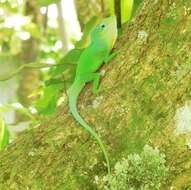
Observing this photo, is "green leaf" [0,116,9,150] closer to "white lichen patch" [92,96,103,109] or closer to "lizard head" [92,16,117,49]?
"lizard head" [92,16,117,49]

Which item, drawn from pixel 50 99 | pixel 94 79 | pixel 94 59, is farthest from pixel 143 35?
pixel 50 99

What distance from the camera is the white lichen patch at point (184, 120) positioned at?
1.14 meters

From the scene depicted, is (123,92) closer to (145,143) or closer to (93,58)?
(145,143)

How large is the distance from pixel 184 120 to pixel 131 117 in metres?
0.12

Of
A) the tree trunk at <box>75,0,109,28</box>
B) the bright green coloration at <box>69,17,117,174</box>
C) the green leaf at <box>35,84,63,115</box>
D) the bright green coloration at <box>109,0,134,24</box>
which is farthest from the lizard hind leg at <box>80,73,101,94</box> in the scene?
the tree trunk at <box>75,0,109,28</box>

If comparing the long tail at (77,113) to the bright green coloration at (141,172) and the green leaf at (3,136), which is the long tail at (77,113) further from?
the green leaf at (3,136)

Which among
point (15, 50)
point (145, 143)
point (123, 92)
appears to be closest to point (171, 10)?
point (123, 92)

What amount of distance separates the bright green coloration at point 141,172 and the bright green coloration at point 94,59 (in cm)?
10

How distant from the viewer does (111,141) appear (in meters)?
1.19

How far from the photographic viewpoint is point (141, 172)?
1134mm

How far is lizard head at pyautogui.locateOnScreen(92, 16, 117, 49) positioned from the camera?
1.47 m

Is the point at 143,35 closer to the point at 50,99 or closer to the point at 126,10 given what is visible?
the point at 126,10

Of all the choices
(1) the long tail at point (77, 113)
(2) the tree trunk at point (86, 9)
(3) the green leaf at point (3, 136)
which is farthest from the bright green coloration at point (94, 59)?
(2) the tree trunk at point (86, 9)

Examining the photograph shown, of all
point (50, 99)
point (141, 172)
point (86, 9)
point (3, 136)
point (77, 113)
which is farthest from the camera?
point (86, 9)
